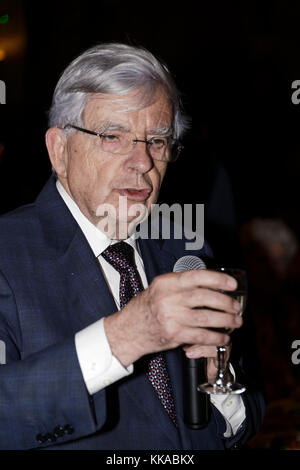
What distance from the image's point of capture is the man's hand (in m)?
1.19

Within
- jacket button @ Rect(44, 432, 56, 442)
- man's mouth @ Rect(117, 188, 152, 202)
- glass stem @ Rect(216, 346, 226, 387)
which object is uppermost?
man's mouth @ Rect(117, 188, 152, 202)

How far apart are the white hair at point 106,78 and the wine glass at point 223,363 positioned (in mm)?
669

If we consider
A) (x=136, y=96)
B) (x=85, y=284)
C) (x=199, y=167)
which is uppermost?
(x=136, y=96)

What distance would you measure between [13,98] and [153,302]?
475cm

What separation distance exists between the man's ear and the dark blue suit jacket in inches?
1.9

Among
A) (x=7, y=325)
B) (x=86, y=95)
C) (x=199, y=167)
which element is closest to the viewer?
(x=7, y=325)

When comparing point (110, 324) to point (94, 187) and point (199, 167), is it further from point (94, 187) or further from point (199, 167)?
point (199, 167)

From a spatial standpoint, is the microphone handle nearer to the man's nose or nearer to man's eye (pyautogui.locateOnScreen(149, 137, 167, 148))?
the man's nose

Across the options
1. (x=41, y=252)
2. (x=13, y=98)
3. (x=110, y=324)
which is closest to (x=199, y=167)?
(x=13, y=98)

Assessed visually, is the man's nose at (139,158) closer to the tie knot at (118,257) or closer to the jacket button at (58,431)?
the tie knot at (118,257)

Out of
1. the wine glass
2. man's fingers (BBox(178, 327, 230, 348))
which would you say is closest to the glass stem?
the wine glass

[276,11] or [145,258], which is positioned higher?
[276,11]

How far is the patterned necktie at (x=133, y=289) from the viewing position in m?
1.60

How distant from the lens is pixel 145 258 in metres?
1.88
